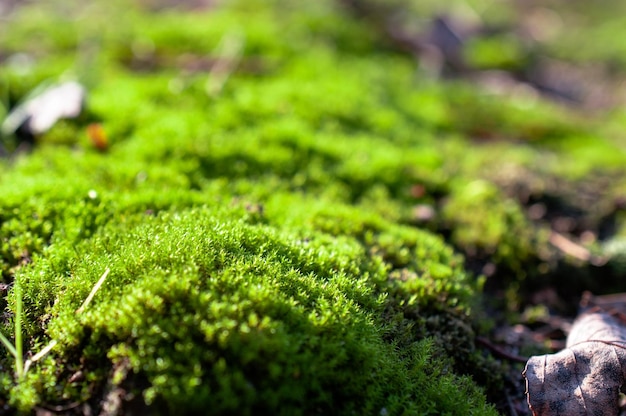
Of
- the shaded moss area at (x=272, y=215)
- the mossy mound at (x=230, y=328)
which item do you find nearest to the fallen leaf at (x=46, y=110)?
the shaded moss area at (x=272, y=215)

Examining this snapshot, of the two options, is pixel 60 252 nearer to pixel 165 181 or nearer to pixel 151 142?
pixel 165 181

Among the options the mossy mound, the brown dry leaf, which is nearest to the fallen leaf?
the mossy mound

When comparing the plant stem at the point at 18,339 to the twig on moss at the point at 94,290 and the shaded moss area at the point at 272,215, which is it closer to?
Answer: the shaded moss area at the point at 272,215

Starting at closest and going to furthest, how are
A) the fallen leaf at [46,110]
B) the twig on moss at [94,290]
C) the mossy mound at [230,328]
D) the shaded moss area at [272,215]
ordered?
1. the mossy mound at [230,328]
2. the shaded moss area at [272,215]
3. the twig on moss at [94,290]
4. the fallen leaf at [46,110]

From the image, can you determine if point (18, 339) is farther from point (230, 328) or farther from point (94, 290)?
point (230, 328)

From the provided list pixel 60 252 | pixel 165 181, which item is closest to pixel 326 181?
pixel 165 181

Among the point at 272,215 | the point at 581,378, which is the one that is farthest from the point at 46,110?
the point at 581,378

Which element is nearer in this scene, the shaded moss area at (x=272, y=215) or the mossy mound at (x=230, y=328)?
the mossy mound at (x=230, y=328)
